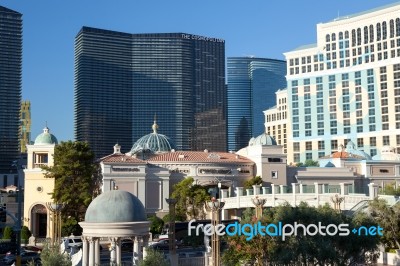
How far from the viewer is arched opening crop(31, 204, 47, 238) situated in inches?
2665

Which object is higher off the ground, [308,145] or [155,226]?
[308,145]

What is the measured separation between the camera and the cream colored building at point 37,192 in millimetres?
67688

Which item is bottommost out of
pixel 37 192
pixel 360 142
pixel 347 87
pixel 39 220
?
pixel 39 220

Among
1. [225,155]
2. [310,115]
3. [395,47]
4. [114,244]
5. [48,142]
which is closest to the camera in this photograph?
[114,244]

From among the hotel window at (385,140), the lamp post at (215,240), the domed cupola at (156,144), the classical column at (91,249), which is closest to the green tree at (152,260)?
the lamp post at (215,240)

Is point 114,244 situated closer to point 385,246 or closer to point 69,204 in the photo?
point 385,246

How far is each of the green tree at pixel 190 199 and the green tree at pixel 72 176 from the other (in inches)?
417

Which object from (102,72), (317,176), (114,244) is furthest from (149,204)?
(102,72)

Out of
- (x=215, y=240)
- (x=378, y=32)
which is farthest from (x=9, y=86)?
(x=215, y=240)

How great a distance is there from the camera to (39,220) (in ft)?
225

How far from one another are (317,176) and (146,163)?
78.7ft

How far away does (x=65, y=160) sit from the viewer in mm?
65312

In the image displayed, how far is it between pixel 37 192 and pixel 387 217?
41116mm

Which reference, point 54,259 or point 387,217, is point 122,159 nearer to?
point 387,217
